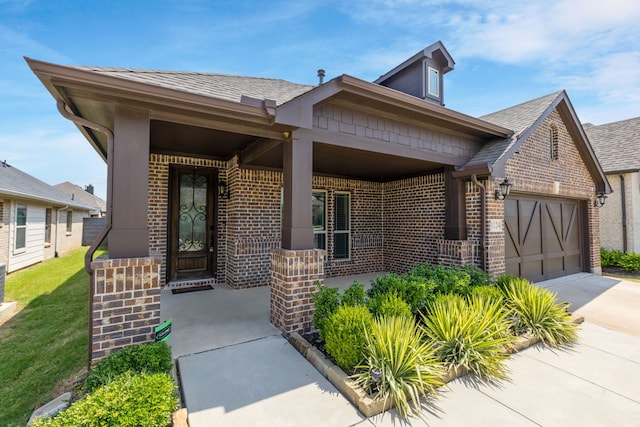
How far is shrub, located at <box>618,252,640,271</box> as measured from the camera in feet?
30.5

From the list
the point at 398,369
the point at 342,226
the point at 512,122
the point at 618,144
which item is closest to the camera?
the point at 398,369

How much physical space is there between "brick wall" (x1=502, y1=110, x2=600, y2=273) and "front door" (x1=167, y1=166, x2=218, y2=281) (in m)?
6.40

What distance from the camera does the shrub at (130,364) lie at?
2373 mm

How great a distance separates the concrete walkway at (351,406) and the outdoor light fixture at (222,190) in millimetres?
3061

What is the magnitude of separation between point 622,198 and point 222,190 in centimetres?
1370

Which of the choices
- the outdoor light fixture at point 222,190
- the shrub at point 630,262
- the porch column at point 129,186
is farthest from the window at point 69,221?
the shrub at point 630,262

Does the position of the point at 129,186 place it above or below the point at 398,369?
above

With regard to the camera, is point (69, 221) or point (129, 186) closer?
point (129, 186)

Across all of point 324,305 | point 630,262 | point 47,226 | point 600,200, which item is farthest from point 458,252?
point 47,226

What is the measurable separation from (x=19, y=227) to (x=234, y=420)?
41.9 ft

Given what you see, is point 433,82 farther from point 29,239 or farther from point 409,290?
point 29,239

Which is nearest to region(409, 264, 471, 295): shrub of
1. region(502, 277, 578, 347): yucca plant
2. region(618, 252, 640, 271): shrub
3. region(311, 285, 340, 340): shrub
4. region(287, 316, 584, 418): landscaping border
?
region(502, 277, 578, 347): yucca plant

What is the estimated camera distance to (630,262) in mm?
9367

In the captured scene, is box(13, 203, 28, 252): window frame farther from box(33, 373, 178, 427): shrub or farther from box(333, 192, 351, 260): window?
box(33, 373, 178, 427): shrub
